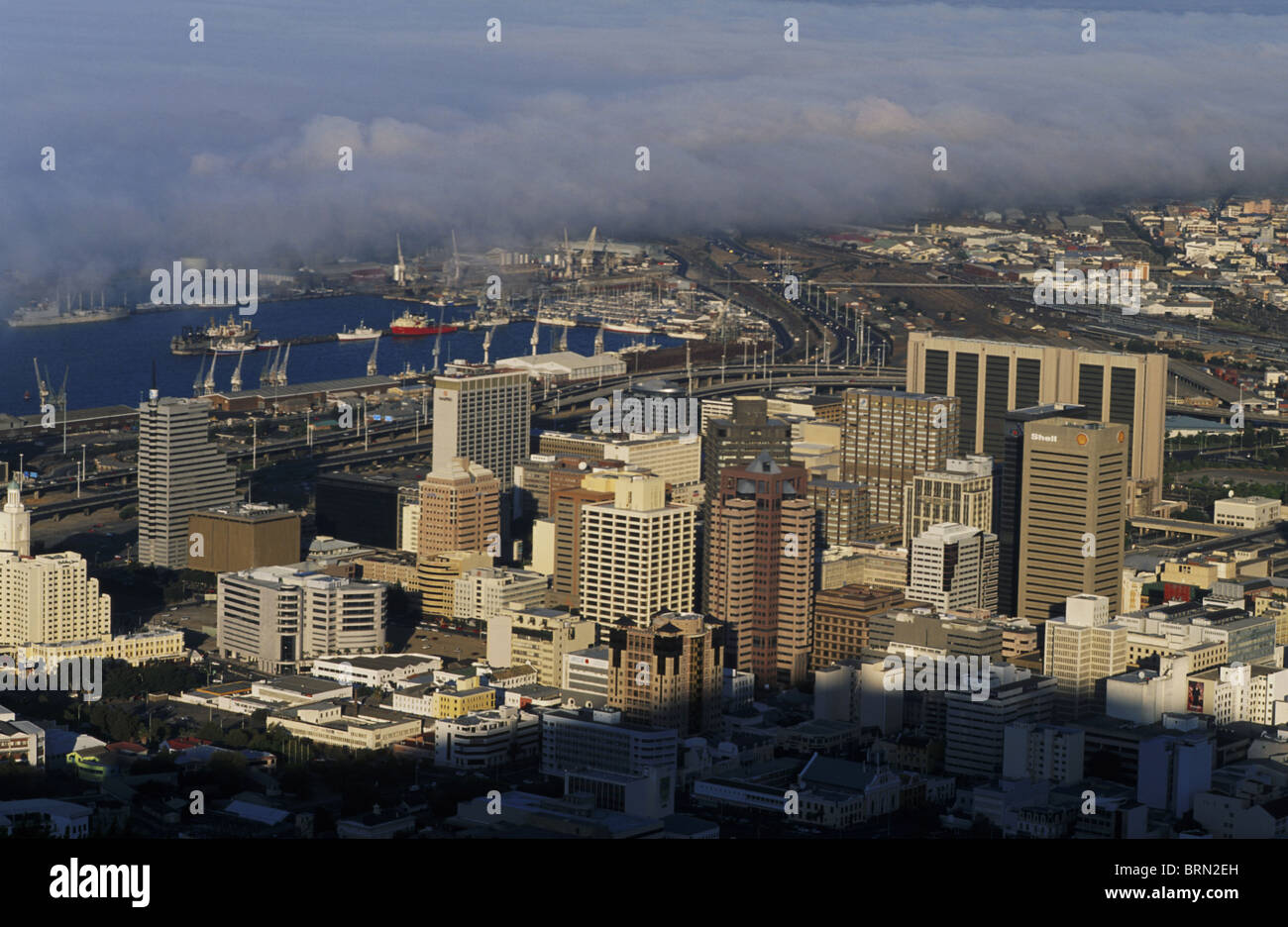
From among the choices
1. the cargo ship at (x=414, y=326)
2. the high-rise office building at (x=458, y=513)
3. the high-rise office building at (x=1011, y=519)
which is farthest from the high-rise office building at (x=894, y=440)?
the cargo ship at (x=414, y=326)

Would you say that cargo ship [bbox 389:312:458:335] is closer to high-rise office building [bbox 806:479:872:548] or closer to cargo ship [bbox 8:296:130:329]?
cargo ship [bbox 8:296:130:329]

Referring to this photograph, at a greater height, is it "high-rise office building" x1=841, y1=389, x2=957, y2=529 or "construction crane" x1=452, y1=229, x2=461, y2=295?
"construction crane" x1=452, y1=229, x2=461, y2=295

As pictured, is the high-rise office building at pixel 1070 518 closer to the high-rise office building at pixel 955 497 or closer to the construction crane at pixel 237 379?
the high-rise office building at pixel 955 497
